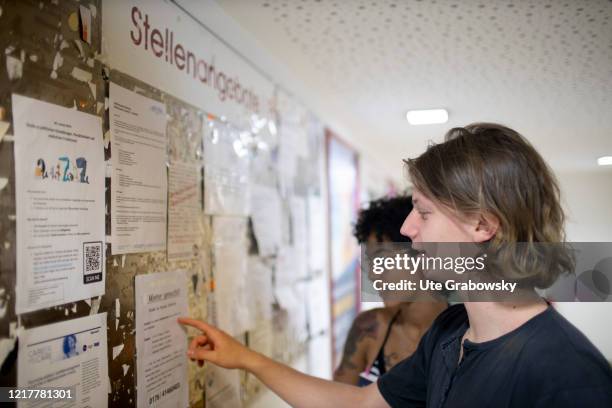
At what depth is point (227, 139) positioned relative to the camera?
1406mm

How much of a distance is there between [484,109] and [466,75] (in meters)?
0.13

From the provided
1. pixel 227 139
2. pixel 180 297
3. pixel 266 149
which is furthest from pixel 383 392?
pixel 266 149

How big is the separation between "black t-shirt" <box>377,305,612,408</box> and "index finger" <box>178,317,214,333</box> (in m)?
0.55

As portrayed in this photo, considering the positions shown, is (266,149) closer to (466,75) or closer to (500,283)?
(466,75)

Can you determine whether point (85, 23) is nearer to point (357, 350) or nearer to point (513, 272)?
point (513, 272)

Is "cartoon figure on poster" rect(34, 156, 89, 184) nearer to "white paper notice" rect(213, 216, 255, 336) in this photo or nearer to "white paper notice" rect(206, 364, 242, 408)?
"white paper notice" rect(213, 216, 255, 336)

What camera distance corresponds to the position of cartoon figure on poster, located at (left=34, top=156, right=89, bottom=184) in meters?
0.73

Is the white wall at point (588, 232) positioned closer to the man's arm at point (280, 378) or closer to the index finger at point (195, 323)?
the man's arm at point (280, 378)

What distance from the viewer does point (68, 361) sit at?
787 mm

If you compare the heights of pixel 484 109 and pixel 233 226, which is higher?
pixel 484 109

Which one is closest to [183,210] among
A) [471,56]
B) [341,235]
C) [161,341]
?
[161,341]

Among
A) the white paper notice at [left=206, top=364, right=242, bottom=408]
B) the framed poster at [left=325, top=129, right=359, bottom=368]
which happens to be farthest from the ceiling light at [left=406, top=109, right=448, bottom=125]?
the framed poster at [left=325, top=129, right=359, bottom=368]

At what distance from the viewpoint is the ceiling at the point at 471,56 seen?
→ 1.05 meters

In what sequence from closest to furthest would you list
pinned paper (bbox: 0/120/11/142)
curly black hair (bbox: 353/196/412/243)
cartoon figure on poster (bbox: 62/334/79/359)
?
pinned paper (bbox: 0/120/11/142) → cartoon figure on poster (bbox: 62/334/79/359) → curly black hair (bbox: 353/196/412/243)
